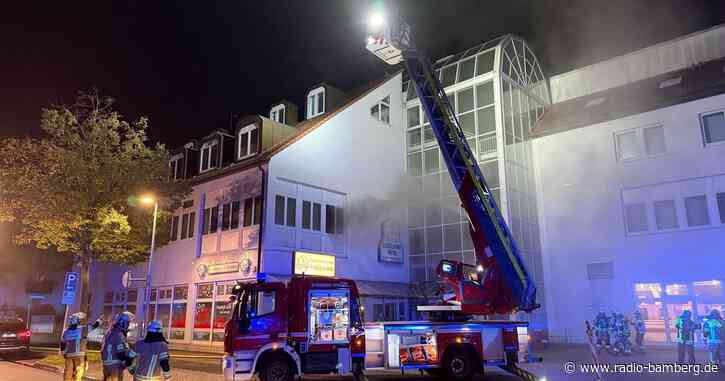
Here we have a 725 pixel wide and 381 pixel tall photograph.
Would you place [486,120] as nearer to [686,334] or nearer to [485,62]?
[485,62]

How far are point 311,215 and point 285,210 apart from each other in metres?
1.30

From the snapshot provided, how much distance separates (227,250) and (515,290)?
13.1 metres

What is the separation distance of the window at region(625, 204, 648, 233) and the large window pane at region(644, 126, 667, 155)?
249 centimetres

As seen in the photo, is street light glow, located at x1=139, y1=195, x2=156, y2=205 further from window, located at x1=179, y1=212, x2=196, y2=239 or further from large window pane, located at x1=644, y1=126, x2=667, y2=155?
large window pane, located at x1=644, y1=126, x2=667, y2=155

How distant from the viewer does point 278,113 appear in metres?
26.8

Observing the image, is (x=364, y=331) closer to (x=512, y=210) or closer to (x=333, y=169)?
(x=333, y=169)

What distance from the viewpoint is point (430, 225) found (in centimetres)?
2481

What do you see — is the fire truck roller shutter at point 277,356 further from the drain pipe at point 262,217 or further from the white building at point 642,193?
the white building at point 642,193

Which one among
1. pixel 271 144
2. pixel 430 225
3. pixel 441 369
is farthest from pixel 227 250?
pixel 441 369

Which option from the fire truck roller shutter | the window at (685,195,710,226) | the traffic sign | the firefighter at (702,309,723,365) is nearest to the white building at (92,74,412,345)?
the traffic sign

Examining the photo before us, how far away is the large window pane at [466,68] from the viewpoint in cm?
2483

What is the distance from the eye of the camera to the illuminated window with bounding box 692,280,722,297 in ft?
61.4

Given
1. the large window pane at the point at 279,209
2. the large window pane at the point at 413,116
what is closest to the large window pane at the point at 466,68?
the large window pane at the point at 413,116

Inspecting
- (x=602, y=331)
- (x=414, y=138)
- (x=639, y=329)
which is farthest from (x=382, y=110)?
(x=639, y=329)
